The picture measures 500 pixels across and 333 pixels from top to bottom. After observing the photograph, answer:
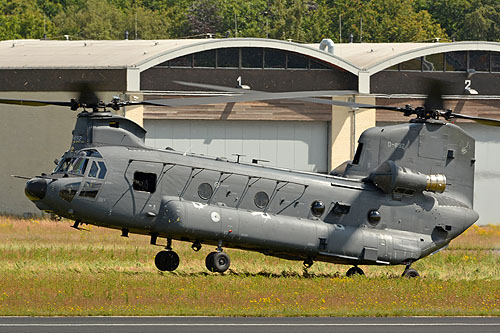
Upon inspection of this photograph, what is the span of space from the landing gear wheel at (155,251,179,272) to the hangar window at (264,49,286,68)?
62.6 ft

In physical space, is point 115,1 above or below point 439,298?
above

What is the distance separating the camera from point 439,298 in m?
23.5

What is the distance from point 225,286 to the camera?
2414cm

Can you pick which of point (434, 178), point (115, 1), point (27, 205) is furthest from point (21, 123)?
point (115, 1)

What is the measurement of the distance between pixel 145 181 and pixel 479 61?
82.8 feet

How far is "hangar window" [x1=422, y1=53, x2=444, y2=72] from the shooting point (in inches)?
1820

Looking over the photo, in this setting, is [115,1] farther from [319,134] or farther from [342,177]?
[342,177]

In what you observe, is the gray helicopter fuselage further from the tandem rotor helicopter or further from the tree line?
the tree line

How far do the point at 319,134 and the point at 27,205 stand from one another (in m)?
12.7

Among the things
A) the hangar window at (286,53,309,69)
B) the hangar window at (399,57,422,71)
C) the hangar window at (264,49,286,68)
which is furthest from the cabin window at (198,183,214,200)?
the hangar window at (399,57,422,71)

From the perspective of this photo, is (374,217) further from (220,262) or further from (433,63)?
(433,63)

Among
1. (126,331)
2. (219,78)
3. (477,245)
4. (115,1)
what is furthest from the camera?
(115,1)

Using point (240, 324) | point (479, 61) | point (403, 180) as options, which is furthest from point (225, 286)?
point (479, 61)

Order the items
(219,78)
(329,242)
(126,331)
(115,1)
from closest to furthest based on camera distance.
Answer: (126,331), (329,242), (219,78), (115,1)
